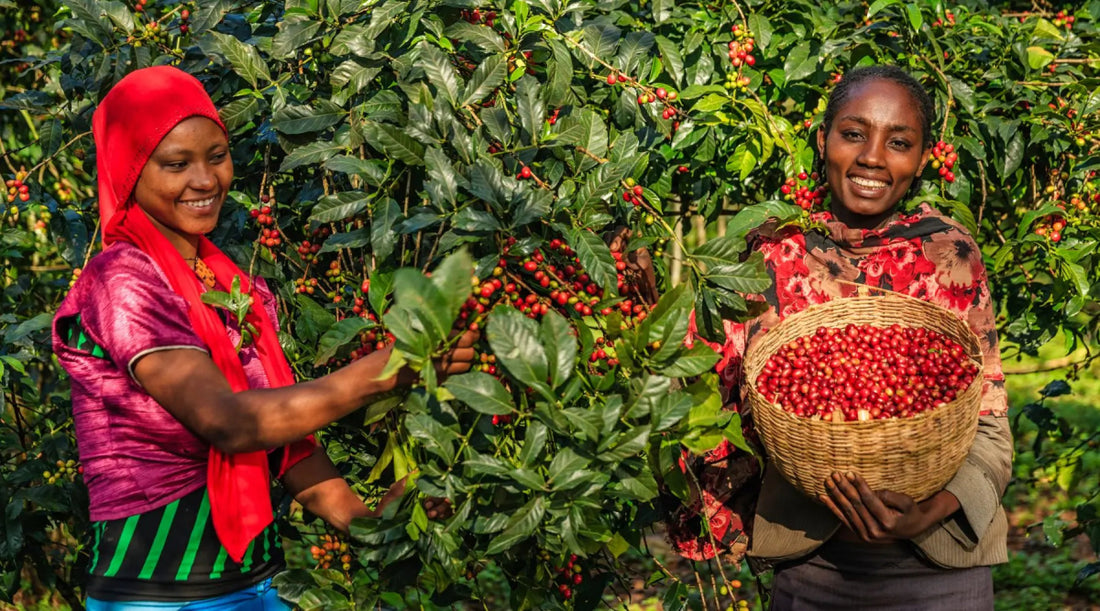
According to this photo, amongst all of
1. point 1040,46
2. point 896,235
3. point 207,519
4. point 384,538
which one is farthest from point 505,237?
point 1040,46

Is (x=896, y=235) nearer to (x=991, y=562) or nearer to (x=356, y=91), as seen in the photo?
(x=991, y=562)

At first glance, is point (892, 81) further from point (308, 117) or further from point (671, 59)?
point (308, 117)

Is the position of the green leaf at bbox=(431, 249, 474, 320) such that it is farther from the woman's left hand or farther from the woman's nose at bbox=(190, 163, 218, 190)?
the woman's left hand

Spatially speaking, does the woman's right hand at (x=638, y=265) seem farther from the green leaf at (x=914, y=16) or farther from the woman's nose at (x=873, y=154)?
the green leaf at (x=914, y=16)

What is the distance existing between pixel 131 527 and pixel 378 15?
4.10 feet

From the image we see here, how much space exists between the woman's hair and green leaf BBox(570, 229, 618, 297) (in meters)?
0.87

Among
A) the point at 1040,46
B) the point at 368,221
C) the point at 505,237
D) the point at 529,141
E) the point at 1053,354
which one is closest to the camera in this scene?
the point at 505,237

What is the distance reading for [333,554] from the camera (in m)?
2.55

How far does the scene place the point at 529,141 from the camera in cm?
236

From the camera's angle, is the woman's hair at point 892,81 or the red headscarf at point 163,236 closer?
the red headscarf at point 163,236

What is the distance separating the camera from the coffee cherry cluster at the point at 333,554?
2.49 metres

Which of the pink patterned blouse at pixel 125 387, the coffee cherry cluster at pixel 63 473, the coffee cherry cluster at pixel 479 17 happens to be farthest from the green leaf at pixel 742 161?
the coffee cherry cluster at pixel 63 473

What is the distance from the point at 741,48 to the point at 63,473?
2441 mm

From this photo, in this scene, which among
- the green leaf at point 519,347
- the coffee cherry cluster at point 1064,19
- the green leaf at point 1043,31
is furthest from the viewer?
the coffee cherry cluster at point 1064,19
